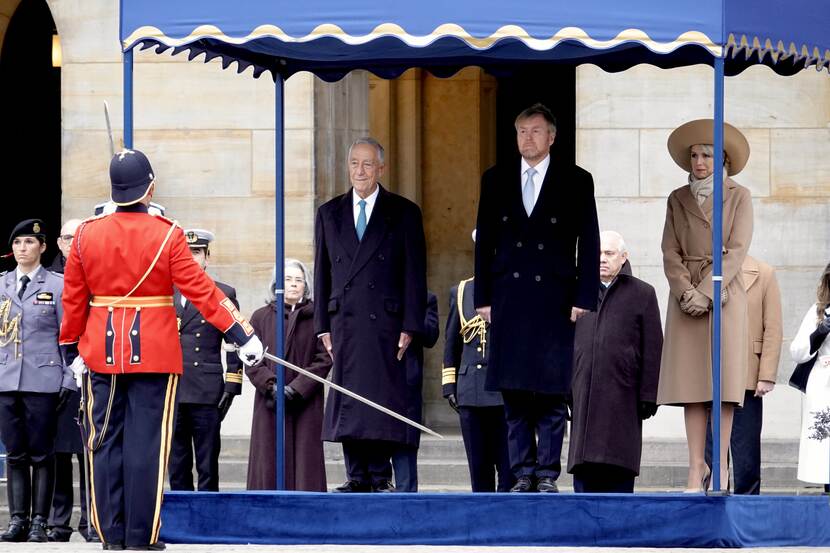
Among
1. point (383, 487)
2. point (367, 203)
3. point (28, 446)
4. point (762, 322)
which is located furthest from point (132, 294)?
point (762, 322)

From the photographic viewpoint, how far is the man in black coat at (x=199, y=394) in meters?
13.7

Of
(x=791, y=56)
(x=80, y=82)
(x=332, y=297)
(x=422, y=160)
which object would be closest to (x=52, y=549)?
(x=332, y=297)

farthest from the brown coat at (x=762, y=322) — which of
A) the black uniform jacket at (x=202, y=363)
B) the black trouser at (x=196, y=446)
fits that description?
the black trouser at (x=196, y=446)

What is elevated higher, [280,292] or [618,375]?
[280,292]

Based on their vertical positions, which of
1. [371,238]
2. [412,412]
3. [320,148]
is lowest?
[412,412]

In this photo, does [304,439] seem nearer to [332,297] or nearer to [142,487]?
[332,297]

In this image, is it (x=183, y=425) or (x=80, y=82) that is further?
(x=80, y=82)

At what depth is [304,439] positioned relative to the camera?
13.2 metres

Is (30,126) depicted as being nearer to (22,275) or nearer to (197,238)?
(197,238)

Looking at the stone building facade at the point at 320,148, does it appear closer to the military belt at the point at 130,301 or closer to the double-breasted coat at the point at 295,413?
Result: the double-breasted coat at the point at 295,413

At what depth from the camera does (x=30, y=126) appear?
20156 millimetres

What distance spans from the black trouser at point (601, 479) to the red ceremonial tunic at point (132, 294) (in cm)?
249

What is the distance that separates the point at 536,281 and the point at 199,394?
296 cm

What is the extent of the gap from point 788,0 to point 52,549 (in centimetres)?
454
